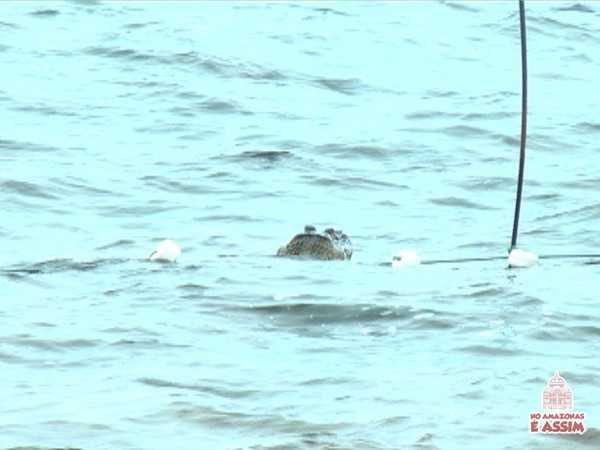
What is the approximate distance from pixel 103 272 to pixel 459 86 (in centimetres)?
981

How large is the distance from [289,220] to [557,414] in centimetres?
565

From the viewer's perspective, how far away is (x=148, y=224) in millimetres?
12625

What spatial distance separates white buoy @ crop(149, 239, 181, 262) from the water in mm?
88

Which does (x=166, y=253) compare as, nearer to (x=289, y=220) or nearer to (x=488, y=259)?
(x=488, y=259)

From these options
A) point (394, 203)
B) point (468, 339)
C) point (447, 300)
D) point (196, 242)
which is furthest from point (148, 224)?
point (468, 339)

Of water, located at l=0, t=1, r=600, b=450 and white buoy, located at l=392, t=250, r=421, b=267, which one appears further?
white buoy, located at l=392, t=250, r=421, b=267

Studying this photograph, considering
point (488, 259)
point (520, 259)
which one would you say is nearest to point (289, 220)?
point (488, 259)

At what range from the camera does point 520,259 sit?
35.4 feet

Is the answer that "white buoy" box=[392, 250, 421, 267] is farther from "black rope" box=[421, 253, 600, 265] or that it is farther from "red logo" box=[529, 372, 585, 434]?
"red logo" box=[529, 372, 585, 434]

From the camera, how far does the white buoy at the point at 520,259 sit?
10758 millimetres

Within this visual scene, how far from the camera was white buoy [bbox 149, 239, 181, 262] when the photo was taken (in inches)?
424

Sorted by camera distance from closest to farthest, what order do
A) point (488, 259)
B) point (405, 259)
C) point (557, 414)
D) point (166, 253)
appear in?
1. point (557, 414)
2. point (166, 253)
3. point (405, 259)
4. point (488, 259)

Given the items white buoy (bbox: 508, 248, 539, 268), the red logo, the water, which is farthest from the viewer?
white buoy (bbox: 508, 248, 539, 268)

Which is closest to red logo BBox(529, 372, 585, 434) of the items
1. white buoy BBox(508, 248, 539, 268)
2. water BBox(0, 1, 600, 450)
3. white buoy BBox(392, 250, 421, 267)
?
water BBox(0, 1, 600, 450)
